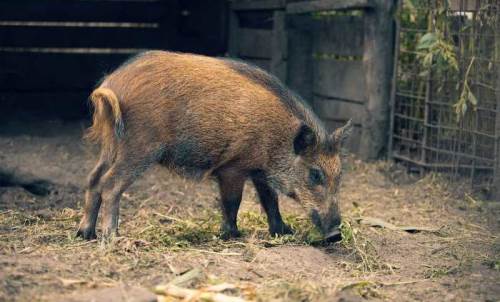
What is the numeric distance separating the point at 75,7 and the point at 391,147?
14.4 feet

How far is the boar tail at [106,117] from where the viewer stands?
200 inches

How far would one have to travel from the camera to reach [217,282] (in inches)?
168

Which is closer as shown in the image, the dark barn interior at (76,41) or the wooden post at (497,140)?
the wooden post at (497,140)

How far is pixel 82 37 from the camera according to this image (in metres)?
10.3

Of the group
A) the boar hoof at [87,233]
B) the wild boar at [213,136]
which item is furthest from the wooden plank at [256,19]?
the boar hoof at [87,233]

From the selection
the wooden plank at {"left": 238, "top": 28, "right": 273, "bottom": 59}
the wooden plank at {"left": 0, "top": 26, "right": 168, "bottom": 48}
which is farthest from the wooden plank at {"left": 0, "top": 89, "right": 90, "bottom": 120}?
the wooden plank at {"left": 238, "top": 28, "right": 273, "bottom": 59}

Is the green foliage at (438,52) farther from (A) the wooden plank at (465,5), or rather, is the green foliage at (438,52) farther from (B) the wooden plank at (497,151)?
(B) the wooden plank at (497,151)

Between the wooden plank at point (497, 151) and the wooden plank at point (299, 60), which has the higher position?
the wooden plank at point (299, 60)

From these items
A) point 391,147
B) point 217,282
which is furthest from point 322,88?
point 217,282

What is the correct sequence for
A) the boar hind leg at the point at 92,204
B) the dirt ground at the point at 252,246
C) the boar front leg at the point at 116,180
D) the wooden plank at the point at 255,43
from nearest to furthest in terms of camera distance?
the dirt ground at the point at 252,246 < the boar front leg at the point at 116,180 < the boar hind leg at the point at 92,204 < the wooden plank at the point at 255,43

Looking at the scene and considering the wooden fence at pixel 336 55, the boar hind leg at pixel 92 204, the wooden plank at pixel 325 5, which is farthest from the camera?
the wooden fence at pixel 336 55

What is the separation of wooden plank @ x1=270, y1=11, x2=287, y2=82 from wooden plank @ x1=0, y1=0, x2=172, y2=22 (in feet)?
5.82

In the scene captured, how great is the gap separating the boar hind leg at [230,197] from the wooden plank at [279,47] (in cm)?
412

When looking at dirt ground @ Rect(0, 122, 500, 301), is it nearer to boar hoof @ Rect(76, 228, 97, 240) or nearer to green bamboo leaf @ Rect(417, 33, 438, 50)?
boar hoof @ Rect(76, 228, 97, 240)
